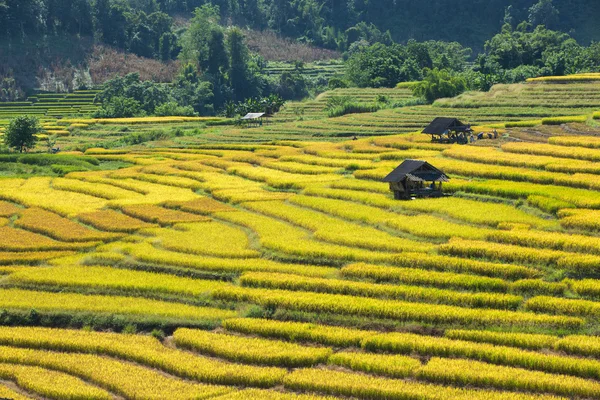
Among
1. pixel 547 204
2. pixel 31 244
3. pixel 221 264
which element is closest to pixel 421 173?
pixel 547 204

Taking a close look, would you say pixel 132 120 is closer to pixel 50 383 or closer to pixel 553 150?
pixel 553 150

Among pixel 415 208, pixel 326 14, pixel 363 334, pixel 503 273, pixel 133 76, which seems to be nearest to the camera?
pixel 363 334

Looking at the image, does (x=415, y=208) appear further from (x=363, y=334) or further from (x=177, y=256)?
(x=363, y=334)

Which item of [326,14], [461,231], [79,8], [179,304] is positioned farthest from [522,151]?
[326,14]

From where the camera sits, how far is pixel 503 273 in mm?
30750

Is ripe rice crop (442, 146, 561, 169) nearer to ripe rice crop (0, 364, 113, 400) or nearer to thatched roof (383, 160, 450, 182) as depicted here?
thatched roof (383, 160, 450, 182)

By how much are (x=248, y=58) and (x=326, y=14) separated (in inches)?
1486

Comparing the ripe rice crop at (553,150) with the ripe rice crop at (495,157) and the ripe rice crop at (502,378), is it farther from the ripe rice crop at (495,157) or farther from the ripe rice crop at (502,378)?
the ripe rice crop at (502,378)

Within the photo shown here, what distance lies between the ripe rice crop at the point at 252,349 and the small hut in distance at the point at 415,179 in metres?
18.0

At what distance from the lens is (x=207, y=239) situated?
39.9 meters

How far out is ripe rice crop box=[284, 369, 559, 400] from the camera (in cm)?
2262

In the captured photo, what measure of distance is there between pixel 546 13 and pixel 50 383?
136 m

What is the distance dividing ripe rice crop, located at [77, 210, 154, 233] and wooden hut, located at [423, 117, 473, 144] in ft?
82.2

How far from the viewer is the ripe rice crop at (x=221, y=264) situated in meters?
33.9
